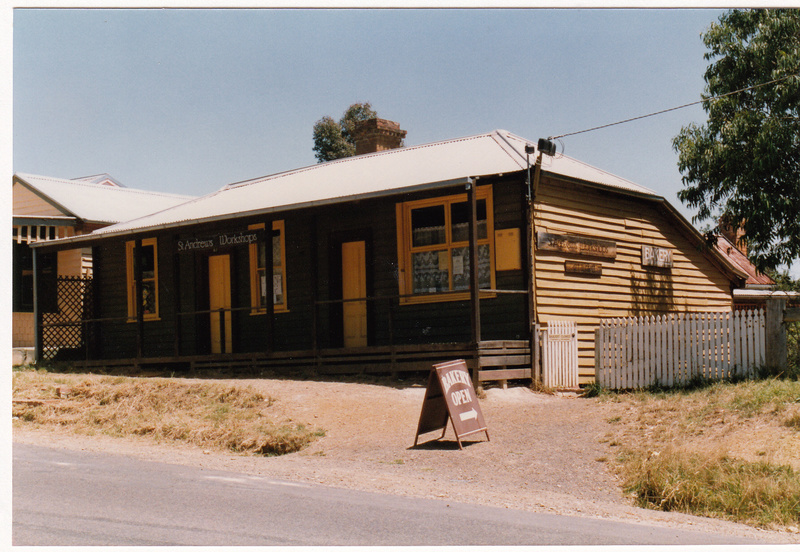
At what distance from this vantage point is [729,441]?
899 cm

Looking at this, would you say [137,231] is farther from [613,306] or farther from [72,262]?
[613,306]

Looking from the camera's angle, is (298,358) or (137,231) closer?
(298,358)

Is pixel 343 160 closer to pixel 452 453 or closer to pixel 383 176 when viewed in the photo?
pixel 383 176

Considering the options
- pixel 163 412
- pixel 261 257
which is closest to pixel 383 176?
pixel 261 257

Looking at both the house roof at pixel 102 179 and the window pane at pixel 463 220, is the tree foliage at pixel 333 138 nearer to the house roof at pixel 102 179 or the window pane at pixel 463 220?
the house roof at pixel 102 179

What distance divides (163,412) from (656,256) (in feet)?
34.1

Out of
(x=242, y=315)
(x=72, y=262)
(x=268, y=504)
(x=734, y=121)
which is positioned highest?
(x=734, y=121)

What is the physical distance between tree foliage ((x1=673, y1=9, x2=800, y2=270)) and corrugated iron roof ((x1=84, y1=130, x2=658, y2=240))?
5.49 ft

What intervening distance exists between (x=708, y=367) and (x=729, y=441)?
142 inches

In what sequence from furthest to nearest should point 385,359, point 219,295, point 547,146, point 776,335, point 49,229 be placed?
point 49,229 < point 219,295 < point 385,359 < point 547,146 < point 776,335

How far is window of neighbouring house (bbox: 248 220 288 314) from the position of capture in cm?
1709

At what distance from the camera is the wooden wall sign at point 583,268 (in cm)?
1483

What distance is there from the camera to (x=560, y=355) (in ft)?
46.1
